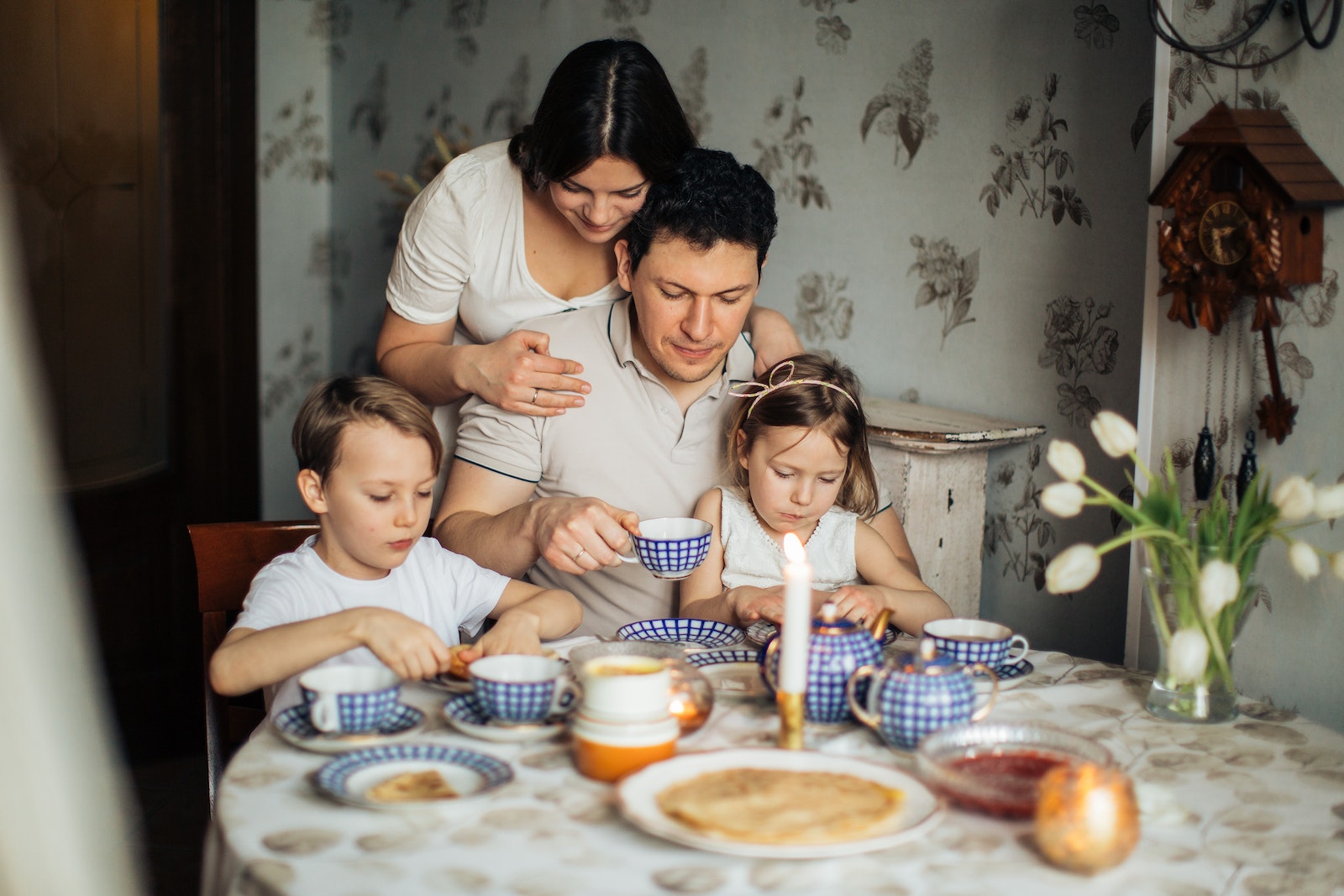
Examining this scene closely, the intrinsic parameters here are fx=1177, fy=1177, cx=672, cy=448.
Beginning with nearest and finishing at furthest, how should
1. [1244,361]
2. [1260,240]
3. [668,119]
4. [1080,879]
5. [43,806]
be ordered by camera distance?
[43,806]
[1080,879]
[1260,240]
[1244,361]
[668,119]

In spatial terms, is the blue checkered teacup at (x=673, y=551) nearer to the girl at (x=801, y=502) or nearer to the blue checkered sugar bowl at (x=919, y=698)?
the girl at (x=801, y=502)

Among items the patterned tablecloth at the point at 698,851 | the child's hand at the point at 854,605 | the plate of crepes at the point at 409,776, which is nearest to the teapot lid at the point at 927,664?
the patterned tablecloth at the point at 698,851

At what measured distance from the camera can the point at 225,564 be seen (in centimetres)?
181

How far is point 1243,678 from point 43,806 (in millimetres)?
1657

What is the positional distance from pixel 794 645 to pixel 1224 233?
36.7 inches

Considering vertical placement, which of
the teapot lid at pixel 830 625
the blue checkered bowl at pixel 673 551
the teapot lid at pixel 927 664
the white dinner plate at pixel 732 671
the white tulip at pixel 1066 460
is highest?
the white tulip at pixel 1066 460

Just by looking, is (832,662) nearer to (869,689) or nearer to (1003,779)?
(869,689)

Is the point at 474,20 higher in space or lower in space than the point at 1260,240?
higher

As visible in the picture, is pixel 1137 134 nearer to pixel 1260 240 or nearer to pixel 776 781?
pixel 1260 240

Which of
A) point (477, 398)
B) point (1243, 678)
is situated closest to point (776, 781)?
point (1243, 678)

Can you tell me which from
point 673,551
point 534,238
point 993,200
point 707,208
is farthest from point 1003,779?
point 993,200

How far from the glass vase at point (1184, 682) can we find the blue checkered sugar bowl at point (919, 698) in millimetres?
290

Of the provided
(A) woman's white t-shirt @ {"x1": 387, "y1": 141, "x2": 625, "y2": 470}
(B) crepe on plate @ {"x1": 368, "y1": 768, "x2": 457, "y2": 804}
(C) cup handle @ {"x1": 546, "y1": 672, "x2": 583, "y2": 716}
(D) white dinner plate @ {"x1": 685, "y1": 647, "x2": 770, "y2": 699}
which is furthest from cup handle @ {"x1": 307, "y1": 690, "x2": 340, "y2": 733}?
(A) woman's white t-shirt @ {"x1": 387, "y1": 141, "x2": 625, "y2": 470}

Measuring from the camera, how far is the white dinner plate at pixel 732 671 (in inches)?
56.4
